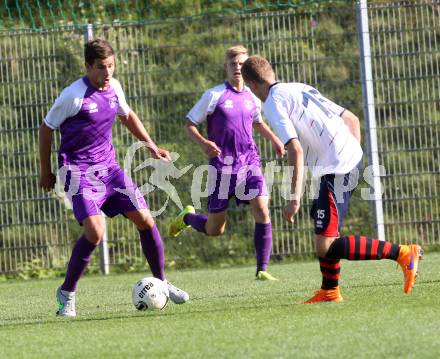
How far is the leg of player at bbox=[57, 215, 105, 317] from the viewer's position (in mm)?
7880

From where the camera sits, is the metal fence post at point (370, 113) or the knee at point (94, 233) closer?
the knee at point (94, 233)

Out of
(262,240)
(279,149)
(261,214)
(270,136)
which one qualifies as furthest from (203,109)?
(262,240)

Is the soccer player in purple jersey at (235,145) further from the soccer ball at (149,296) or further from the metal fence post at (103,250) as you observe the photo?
the metal fence post at (103,250)

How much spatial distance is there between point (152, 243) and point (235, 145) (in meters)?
2.42

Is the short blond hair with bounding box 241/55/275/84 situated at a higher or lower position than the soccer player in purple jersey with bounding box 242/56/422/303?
higher

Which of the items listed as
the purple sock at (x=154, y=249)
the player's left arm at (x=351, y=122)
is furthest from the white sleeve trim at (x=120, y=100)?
the player's left arm at (x=351, y=122)

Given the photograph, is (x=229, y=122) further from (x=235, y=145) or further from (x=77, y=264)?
(x=77, y=264)

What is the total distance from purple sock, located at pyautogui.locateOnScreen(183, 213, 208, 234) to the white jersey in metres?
3.50

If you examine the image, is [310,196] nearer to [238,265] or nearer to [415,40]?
[238,265]

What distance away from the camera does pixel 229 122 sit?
10.5 metres

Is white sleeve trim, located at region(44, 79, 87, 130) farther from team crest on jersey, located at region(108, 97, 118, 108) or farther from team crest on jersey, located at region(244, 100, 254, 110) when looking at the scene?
team crest on jersey, located at region(244, 100, 254, 110)


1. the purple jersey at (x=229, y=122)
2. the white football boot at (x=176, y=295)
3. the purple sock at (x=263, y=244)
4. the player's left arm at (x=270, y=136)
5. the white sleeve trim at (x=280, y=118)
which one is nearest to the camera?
the white sleeve trim at (x=280, y=118)

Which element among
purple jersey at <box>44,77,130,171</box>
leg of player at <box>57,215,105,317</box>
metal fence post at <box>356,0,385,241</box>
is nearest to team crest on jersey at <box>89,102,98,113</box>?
purple jersey at <box>44,77,130,171</box>

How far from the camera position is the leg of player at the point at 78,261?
7880 mm
